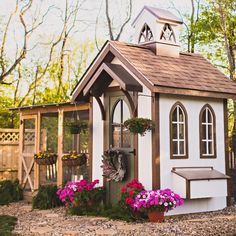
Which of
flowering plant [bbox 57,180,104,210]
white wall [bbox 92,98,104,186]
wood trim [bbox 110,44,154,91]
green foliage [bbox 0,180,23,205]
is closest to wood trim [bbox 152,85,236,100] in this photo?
wood trim [bbox 110,44,154,91]

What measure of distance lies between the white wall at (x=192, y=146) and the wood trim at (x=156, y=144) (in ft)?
0.34

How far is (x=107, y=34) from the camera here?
2250 centimetres

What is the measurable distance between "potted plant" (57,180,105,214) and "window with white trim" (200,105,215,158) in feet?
8.27

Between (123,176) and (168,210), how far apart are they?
1304mm

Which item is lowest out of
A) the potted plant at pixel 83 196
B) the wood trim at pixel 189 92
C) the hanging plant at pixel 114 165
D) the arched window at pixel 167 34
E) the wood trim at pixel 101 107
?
the potted plant at pixel 83 196

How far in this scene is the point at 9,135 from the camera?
1340cm

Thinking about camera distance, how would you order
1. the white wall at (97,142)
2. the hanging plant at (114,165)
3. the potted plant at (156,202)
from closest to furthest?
the potted plant at (156,202) < the hanging plant at (114,165) < the white wall at (97,142)

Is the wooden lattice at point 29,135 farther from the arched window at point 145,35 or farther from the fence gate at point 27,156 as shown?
the arched window at point 145,35

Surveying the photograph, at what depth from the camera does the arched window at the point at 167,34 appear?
10445 millimetres

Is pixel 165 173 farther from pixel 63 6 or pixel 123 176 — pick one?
pixel 63 6

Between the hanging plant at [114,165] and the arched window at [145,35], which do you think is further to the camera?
the arched window at [145,35]

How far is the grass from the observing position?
6996 mm

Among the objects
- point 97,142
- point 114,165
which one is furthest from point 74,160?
point 114,165

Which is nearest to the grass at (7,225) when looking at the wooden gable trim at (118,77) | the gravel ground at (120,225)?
the gravel ground at (120,225)
